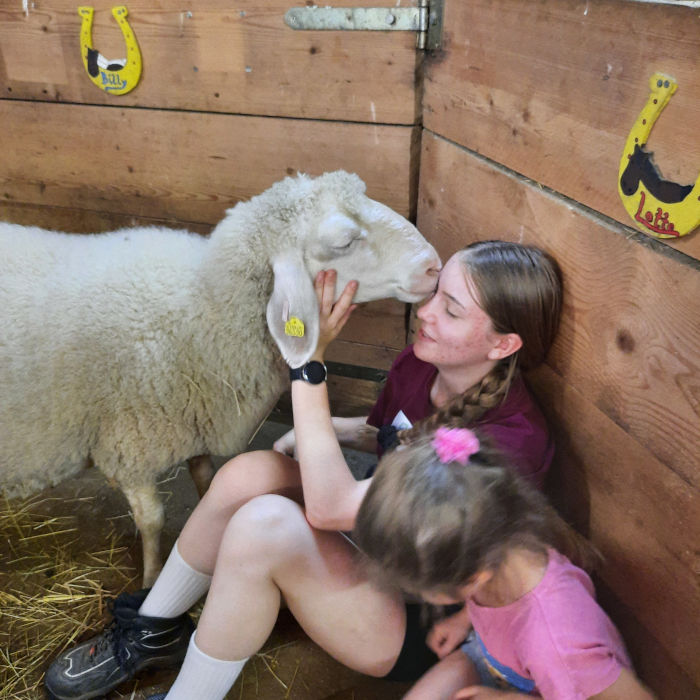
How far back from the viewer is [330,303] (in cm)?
158

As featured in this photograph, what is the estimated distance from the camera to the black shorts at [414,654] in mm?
1302

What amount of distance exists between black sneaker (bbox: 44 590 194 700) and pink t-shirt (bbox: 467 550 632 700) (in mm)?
846

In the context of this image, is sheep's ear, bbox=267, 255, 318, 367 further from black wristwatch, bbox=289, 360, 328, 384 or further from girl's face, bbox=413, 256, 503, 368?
girl's face, bbox=413, 256, 503, 368

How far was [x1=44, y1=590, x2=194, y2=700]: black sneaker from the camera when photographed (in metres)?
1.56

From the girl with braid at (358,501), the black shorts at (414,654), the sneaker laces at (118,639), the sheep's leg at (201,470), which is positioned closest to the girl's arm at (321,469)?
the girl with braid at (358,501)

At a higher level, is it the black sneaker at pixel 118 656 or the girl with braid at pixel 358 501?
the girl with braid at pixel 358 501

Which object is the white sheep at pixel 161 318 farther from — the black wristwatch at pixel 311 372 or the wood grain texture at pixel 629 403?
the wood grain texture at pixel 629 403

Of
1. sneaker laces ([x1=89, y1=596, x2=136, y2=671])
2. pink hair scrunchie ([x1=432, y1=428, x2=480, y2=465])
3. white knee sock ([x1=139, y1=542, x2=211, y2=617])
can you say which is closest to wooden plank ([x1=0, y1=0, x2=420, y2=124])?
pink hair scrunchie ([x1=432, y1=428, x2=480, y2=465])

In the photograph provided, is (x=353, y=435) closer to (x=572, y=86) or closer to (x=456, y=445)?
(x=456, y=445)

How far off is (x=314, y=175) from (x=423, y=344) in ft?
3.06

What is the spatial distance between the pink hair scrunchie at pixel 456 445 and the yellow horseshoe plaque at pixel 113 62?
1.67 m

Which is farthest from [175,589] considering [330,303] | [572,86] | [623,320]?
[572,86]

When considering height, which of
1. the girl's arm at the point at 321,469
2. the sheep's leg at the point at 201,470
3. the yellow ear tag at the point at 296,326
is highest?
the yellow ear tag at the point at 296,326

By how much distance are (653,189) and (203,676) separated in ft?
3.99
